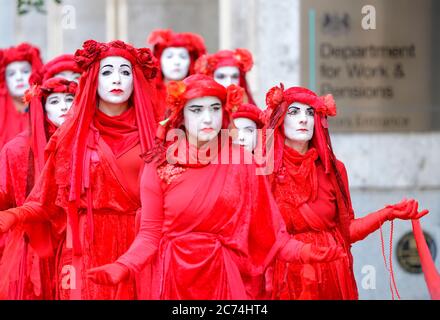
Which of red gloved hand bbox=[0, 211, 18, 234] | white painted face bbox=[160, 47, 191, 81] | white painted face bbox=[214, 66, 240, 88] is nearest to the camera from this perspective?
red gloved hand bbox=[0, 211, 18, 234]

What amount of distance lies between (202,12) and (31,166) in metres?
4.28

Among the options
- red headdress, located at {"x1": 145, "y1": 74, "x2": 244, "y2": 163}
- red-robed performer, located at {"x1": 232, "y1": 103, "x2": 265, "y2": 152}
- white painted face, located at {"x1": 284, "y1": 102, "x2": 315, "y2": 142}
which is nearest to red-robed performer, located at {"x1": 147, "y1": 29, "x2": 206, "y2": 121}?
red-robed performer, located at {"x1": 232, "y1": 103, "x2": 265, "y2": 152}

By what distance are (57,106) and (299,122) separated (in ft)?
4.87

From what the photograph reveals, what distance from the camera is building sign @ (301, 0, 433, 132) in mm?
11461

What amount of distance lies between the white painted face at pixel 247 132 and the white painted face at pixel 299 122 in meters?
0.65

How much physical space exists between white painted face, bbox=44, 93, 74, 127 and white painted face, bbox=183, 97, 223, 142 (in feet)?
3.87

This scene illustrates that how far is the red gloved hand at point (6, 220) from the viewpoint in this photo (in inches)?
301

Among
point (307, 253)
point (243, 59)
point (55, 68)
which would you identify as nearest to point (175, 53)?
point (243, 59)

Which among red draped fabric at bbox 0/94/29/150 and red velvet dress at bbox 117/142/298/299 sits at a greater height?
red draped fabric at bbox 0/94/29/150

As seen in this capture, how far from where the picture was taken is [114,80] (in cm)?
759

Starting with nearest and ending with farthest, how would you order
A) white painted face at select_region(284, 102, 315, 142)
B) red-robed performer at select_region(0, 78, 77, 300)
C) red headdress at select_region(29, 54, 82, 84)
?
white painted face at select_region(284, 102, 315, 142) → red-robed performer at select_region(0, 78, 77, 300) → red headdress at select_region(29, 54, 82, 84)

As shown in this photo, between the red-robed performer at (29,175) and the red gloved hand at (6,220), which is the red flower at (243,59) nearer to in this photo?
the red-robed performer at (29,175)

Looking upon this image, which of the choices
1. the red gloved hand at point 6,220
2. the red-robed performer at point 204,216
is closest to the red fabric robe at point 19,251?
the red gloved hand at point 6,220

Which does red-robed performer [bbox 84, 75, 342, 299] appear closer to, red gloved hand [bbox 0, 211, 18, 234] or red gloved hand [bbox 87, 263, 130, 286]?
red gloved hand [bbox 87, 263, 130, 286]
